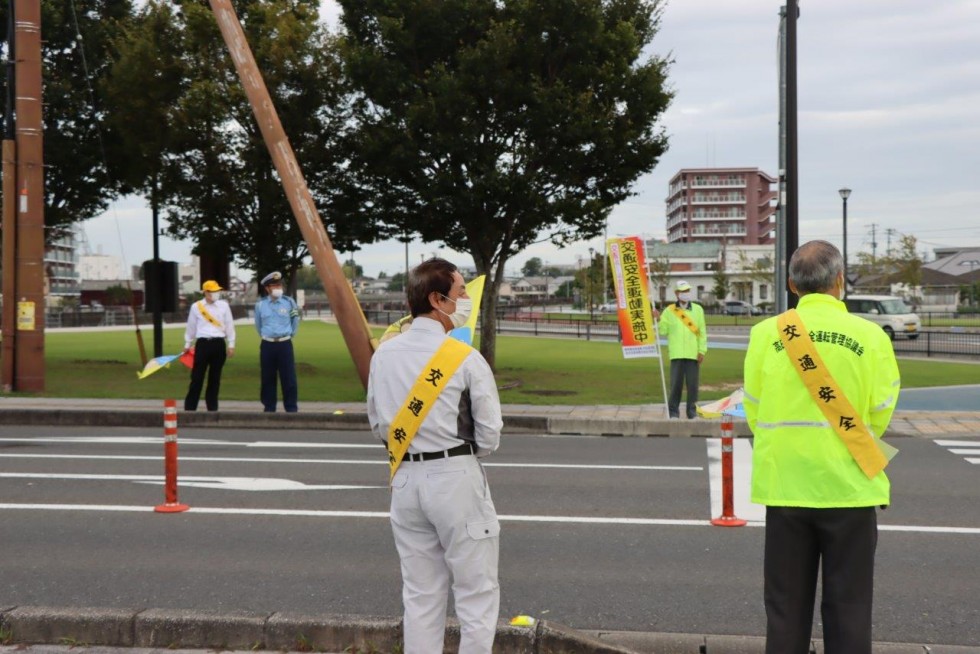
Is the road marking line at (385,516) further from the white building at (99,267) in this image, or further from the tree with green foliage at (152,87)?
the white building at (99,267)

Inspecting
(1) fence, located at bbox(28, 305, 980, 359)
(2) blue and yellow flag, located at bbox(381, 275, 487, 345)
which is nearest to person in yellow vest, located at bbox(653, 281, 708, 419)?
(2) blue and yellow flag, located at bbox(381, 275, 487, 345)

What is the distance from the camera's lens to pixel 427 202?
1930 centimetres

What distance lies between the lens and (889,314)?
133ft

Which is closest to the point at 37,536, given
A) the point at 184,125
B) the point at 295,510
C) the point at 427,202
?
the point at 295,510

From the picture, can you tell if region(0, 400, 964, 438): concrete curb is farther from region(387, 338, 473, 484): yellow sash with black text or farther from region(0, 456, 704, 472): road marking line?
region(387, 338, 473, 484): yellow sash with black text

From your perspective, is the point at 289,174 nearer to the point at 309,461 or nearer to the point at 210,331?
the point at 210,331

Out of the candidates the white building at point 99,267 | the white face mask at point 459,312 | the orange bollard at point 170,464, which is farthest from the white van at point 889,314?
the white building at point 99,267

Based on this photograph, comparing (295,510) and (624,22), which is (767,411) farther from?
(624,22)

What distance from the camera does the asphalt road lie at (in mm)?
5746

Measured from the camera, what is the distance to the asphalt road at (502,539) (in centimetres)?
575

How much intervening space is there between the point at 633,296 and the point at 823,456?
36.3 ft

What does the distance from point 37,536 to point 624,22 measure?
569 inches

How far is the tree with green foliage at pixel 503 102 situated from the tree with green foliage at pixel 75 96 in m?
6.75

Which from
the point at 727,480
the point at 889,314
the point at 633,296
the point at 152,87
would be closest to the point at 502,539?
the point at 727,480
